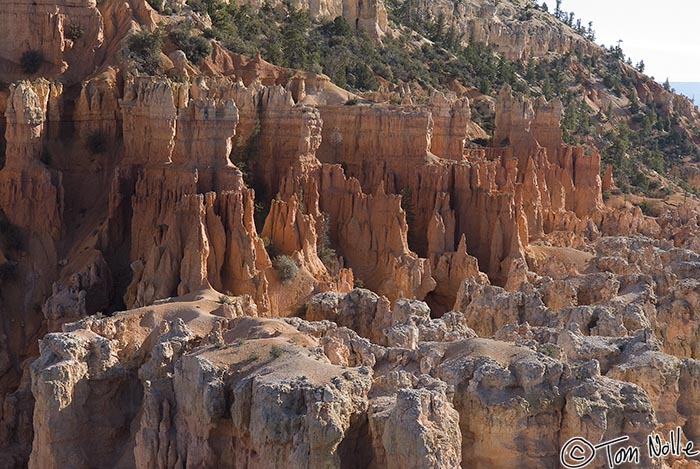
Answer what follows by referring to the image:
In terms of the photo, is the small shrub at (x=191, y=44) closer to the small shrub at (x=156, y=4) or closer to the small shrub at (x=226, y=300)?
the small shrub at (x=156, y=4)

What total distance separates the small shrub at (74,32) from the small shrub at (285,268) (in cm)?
1472

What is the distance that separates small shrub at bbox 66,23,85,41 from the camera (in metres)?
40.6

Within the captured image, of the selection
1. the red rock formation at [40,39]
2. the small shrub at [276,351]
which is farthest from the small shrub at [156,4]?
the small shrub at [276,351]

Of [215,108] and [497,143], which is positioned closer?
[215,108]

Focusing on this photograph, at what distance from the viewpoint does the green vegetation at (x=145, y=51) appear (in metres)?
39.7

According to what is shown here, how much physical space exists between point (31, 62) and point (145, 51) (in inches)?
172

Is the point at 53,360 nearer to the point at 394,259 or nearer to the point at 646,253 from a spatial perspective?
the point at 394,259

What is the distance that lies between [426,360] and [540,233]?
2534cm

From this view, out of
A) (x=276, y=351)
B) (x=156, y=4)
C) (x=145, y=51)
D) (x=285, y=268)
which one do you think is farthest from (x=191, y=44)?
(x=276, y=351)

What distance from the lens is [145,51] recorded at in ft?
132

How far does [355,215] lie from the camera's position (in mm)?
37562

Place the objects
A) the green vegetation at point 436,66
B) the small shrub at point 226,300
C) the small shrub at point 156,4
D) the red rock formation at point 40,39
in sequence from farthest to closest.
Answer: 1. the green vegetation at point 436,66
2. the small shrub at point 156,4
3. the red rock formation at point 40,39
4. the small shrub at point 226,300

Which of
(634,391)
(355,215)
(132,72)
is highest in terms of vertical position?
(132,72)

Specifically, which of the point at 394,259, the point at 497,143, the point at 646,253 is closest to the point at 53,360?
the point at 394,259
